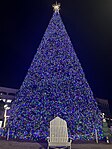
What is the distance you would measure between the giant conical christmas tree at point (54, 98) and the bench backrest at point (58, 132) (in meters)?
2.89

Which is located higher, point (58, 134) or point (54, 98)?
point (54, 98)

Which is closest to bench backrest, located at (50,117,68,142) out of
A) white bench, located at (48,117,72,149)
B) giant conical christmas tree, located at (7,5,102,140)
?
white bench, located at (48,117,72,149)

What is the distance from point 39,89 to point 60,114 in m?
2.22

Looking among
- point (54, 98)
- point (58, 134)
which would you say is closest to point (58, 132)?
point (58, 134)

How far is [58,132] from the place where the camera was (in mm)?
A: 5215

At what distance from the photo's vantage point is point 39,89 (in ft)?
30.8

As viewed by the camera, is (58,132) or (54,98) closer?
(58,132)

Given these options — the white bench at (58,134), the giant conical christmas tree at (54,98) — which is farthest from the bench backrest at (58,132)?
the giant conical christmas tree at (54,98)

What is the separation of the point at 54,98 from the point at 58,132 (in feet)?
13.0

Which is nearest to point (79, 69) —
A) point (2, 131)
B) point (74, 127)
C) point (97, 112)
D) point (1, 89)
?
point (97, 112)

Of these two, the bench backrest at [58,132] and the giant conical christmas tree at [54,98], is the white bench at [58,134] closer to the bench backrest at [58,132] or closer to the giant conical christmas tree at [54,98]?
the bench backrest at [58,132]

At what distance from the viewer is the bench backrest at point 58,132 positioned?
16.6 ft

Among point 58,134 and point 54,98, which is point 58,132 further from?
point 54,98

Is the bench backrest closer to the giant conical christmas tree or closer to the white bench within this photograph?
the white bench
